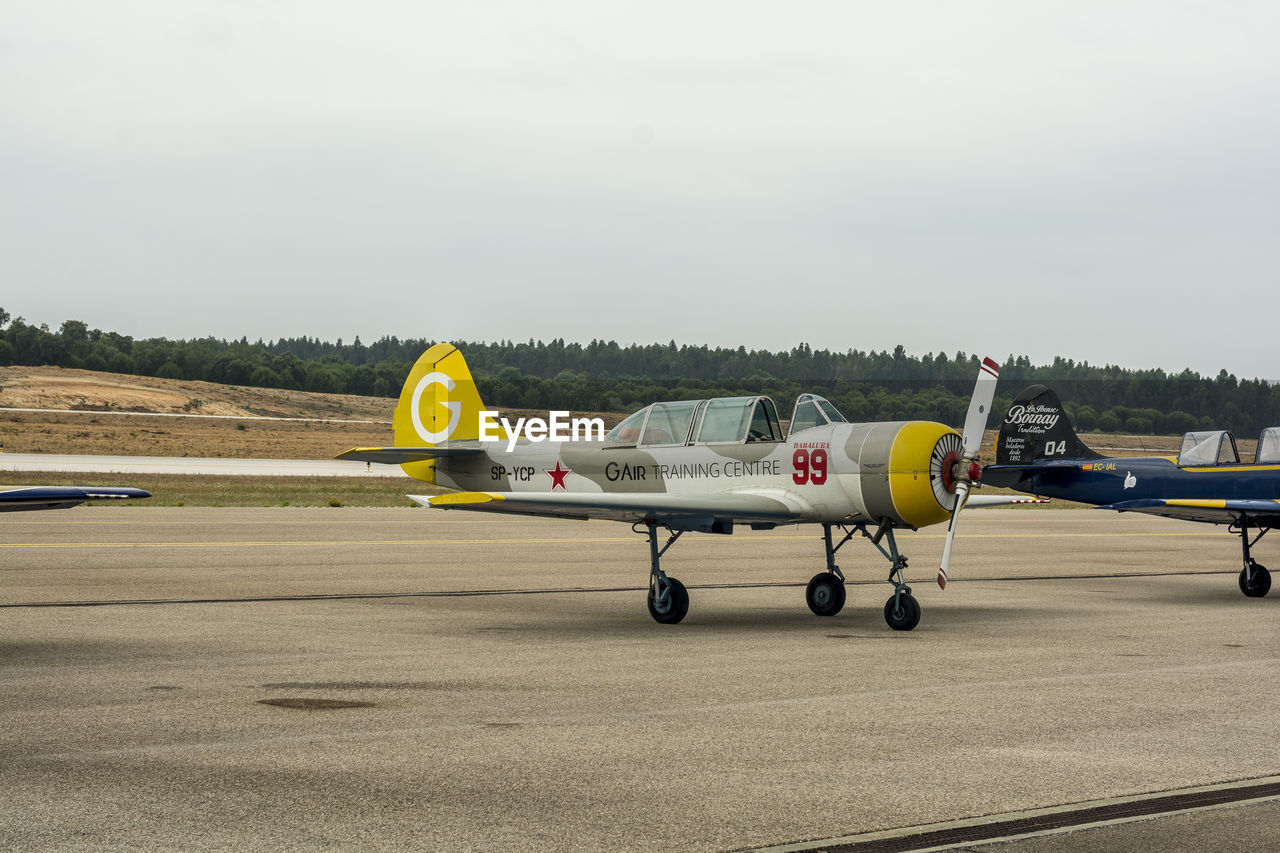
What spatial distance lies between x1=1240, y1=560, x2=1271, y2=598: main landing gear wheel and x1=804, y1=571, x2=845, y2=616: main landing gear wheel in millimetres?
6864

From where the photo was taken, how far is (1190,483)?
19250 mm

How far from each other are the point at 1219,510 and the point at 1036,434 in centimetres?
780

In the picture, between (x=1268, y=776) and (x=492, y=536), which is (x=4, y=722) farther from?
(x=492, y=536)

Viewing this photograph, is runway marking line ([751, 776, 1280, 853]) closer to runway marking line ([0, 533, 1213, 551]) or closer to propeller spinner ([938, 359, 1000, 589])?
propeller spinner ([938, 359, 1000, 589])

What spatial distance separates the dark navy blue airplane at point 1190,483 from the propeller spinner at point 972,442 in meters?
4.97

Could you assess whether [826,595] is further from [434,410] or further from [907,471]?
[434,410]

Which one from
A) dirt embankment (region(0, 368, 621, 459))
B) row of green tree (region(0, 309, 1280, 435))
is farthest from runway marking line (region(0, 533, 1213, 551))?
dirt embankment (region(0, 368, 621, 459))

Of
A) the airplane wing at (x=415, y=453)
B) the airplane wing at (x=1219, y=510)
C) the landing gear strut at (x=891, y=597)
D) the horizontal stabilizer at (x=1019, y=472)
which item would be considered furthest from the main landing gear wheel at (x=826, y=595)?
the horizontal stabilizer at (x=1019, y=472)

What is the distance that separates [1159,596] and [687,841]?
45.7ft

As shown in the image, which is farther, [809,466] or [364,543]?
[364,543]

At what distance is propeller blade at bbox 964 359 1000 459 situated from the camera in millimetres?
13016

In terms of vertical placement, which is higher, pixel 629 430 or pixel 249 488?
pixel 629 430

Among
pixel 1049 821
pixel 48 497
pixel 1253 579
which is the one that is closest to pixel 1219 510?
pixel 1253 579

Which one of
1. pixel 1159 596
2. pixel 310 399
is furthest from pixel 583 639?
pixel 310 399
